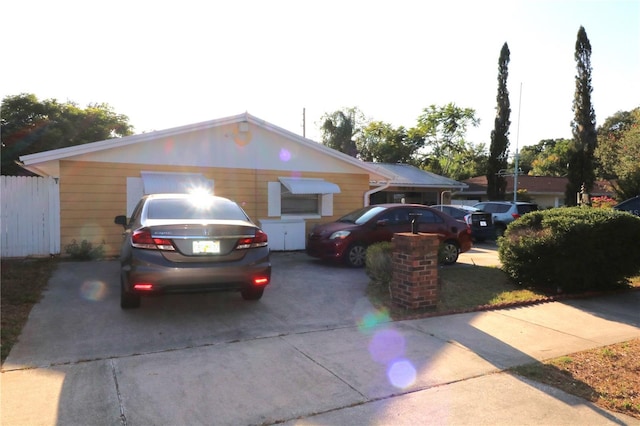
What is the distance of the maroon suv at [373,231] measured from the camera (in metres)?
8.98

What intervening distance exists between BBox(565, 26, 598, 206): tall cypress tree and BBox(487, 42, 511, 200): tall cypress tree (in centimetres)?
407

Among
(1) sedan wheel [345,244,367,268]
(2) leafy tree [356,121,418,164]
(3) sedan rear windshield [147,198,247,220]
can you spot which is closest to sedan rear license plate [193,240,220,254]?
(3) sedan rear windshield [147,198,247,220]

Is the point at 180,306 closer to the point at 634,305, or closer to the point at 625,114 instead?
the point at 634,305

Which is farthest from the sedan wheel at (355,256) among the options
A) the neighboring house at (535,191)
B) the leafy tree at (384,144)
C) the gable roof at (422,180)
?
the leafy tree at (384,144)

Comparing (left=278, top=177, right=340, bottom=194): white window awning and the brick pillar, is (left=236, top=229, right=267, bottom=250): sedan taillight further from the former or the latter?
(left=278, top=177, right=340, bottom=194): white window awning

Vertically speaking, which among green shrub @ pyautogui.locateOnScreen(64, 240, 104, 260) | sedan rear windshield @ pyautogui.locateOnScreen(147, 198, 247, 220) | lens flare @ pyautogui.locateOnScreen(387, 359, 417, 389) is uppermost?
A: sedan rear windshield @ pyautogui.locateOnScreen(147, 198, 247, 220)

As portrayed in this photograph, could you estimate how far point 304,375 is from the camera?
3.79 m

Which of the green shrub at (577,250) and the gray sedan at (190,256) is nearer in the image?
the gray sedan at (190,256)

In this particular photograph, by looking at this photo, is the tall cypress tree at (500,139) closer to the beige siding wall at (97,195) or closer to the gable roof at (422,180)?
the gable roof at (422,180)

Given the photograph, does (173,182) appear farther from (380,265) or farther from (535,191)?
(535,191)

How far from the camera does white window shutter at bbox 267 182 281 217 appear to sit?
1182 centimetres

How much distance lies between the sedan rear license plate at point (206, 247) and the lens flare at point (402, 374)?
2309 mm

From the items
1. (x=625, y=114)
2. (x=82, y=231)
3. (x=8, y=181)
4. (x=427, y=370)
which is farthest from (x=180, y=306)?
(x=625, y=114)

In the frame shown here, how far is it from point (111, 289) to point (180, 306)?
1614mm
